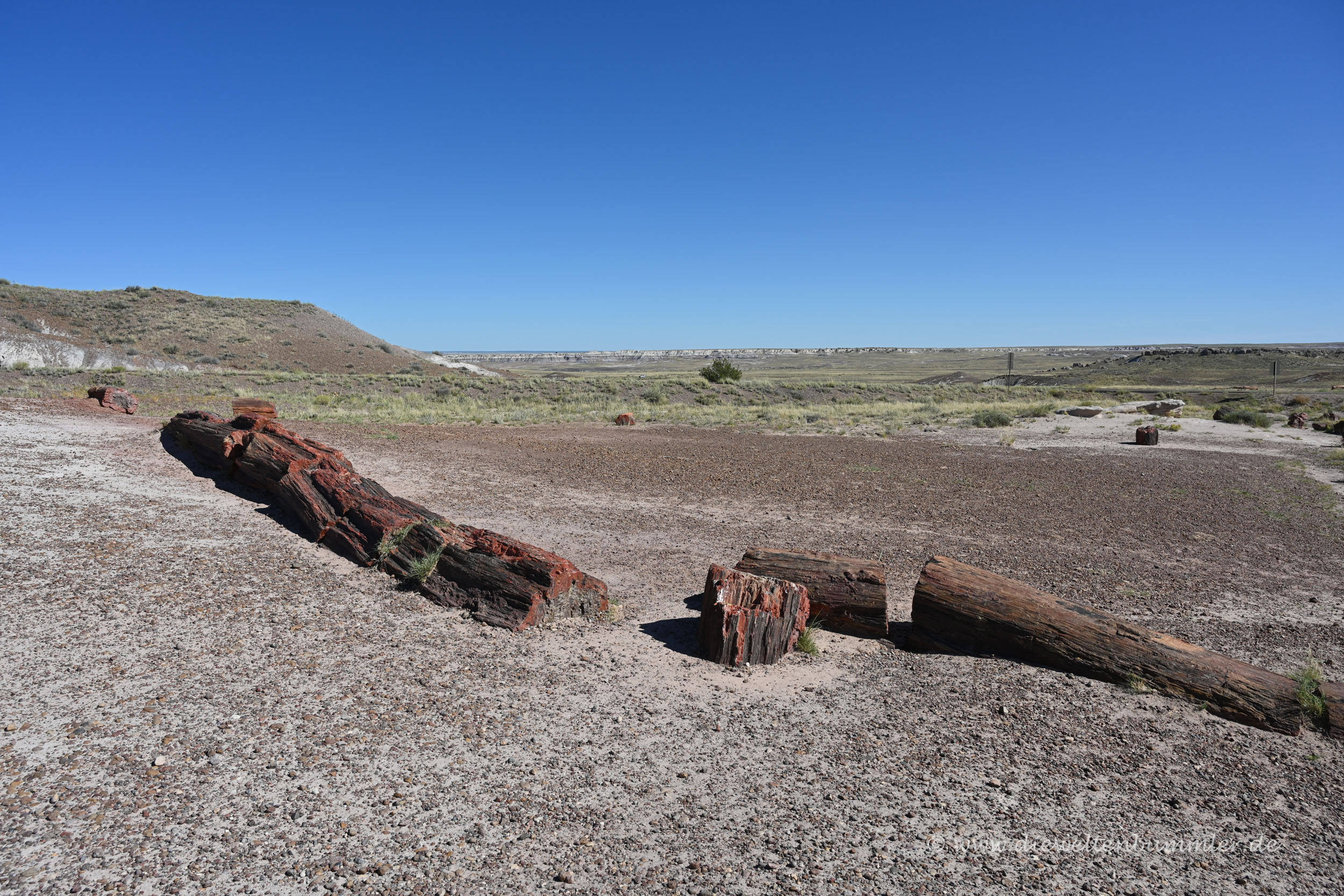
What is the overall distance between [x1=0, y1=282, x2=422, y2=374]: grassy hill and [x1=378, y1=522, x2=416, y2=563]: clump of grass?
4223cm

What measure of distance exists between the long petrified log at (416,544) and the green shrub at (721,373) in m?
41.2

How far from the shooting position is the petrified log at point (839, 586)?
6.59 metres

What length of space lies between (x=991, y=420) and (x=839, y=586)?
24.1 m

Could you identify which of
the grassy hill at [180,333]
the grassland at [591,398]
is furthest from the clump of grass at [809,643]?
the grassy hill at [180,333]

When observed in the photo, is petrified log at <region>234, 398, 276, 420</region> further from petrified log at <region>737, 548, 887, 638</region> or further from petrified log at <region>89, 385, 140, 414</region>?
petrified log at <region>737, 548, 887, 638</region>

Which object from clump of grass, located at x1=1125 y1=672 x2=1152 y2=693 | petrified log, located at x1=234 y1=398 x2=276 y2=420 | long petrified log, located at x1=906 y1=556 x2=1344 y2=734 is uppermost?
petrified log, located at x1=234 y1=398 x2=276 y2=420

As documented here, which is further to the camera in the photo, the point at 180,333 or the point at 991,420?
the point at 180,333

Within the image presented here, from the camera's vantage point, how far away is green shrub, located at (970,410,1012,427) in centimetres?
2803

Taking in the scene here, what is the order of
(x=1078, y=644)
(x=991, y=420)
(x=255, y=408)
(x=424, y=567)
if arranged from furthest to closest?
(x=991, y=420), (x=255, y=408), (x=424, y=567), (x=1078, y=644)

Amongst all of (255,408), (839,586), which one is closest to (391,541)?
(839,586)

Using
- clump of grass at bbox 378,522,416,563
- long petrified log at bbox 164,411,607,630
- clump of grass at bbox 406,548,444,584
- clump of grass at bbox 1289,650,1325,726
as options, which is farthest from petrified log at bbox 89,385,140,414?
clump of grass at bbox 1289,650,1325,726

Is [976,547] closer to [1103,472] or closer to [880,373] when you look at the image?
[1103,472]

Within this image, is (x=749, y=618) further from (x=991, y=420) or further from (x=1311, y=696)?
(x=991, y=420)

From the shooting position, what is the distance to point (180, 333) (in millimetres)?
51844
